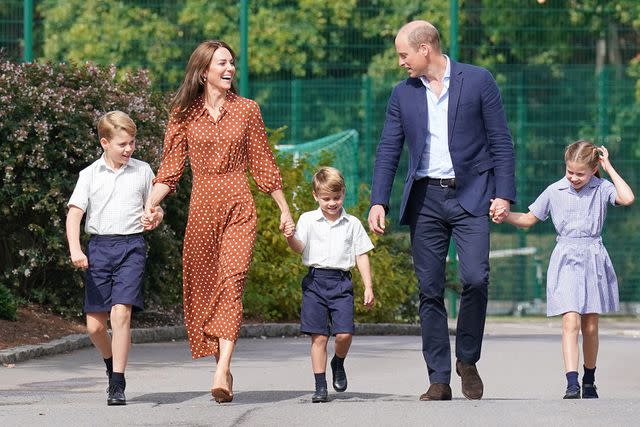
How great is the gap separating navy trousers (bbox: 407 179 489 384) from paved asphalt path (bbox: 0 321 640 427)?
0.30m

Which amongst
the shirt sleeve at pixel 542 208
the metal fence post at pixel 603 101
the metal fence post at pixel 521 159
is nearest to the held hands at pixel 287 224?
the shirt sleeve at pixel 542 208

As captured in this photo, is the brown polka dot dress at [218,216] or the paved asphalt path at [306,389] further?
the brown polka dot dress at [218,216]

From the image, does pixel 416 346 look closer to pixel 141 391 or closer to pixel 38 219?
pixel 38 219

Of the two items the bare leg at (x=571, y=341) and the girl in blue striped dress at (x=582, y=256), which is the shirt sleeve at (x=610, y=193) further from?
the bare leg at (x=571, y=341)

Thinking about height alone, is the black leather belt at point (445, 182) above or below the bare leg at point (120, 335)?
above

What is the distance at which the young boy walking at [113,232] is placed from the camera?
336 inches

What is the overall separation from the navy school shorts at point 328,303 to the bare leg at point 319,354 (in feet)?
0.22

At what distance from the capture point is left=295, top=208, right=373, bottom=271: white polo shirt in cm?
913

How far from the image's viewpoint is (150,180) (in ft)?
29.1

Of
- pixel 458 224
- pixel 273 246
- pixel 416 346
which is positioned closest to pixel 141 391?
pixel 458 224

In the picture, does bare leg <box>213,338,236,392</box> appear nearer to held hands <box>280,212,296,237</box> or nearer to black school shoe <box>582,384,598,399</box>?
held hands <box>280,212,296,237</box>

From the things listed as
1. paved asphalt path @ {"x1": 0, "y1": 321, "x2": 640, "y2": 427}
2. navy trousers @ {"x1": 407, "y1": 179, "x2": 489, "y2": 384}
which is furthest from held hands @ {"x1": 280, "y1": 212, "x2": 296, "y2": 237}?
paved asphalt path @ {"x1": 0, "y1": 321, "x2": 640, "y2": 427}

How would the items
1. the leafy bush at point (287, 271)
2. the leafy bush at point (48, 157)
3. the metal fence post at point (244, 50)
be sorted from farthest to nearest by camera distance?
the metal fence post at point (244, 50) < the leafy bush at point (287, 271) < the leafy bush at point (48, 157)

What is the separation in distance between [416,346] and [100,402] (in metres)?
5.79
